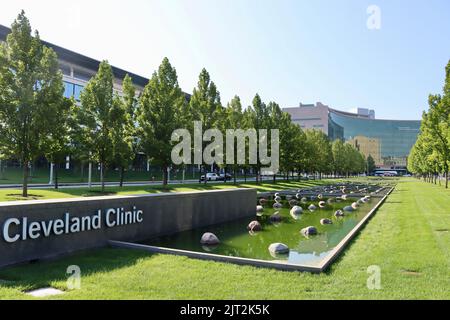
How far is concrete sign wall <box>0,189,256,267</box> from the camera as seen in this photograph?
355 inches

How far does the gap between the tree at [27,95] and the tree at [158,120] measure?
34.4 ft

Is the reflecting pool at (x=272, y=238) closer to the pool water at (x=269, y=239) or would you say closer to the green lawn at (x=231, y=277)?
the pool water at (x=269, y=239)

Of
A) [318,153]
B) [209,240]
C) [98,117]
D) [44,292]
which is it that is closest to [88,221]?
[44,292]

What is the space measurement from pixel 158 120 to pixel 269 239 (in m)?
20.1

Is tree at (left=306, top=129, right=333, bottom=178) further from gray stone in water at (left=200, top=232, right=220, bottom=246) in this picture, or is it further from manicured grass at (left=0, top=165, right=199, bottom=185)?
gray stone in water at (left=200, top=232, right=220, bottom=246)

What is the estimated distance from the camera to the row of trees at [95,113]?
2042cm

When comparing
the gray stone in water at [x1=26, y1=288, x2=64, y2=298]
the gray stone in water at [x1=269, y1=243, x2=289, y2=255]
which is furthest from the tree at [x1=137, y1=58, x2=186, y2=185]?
the gray stone in water at [x1=26, y1=288, x2=64, y2=298]

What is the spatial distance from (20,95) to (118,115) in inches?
357

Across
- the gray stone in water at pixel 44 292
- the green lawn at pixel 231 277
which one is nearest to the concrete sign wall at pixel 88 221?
the green lawn at pixel 231 277

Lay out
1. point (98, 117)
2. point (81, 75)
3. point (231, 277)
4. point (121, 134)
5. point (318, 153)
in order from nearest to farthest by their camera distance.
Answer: point (231, 277) → point (98, 117) → point (121, 134) → point (81, 75) → point (318, 153)

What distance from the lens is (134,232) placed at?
42.0 feet

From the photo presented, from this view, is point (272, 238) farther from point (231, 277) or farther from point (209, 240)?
point (231, 277)

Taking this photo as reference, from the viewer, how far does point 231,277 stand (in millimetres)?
7902
